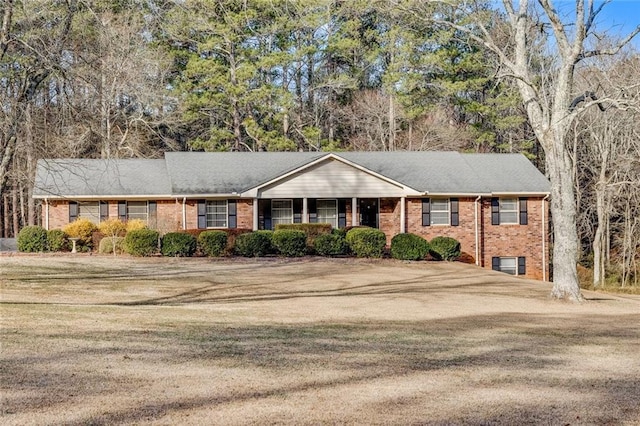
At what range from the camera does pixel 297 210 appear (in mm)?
35375

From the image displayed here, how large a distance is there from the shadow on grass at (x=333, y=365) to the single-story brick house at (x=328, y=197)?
2115cm

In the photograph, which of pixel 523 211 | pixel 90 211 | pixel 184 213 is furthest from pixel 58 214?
pixel 523 211

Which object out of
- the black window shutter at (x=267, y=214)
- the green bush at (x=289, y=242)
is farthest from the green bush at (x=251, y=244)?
the black window shutter at (x=267, y=214)

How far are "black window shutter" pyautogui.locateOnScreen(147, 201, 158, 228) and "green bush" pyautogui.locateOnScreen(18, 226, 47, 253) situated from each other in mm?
4395

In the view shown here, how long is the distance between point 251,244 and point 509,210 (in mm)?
13266

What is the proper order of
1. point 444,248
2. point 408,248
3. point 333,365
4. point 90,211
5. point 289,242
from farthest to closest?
point 90,211, point 444,248, point 408,248, point 289,242, point 333,365

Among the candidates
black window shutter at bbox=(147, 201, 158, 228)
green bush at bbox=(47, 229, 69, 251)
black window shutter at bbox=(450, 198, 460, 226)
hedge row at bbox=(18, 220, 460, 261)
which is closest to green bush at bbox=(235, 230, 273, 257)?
hedge row at bbox=(18, 220, 460, 261)

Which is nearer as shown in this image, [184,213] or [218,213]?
[184,213]

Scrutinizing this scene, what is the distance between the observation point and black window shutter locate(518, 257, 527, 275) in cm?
3572

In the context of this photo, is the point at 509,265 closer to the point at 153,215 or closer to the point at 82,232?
the point at 153,215

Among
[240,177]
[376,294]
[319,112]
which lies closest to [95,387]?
[376,294]

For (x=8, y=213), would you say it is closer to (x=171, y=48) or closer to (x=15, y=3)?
(x=171, y=48)

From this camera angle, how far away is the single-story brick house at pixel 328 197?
33.5 metres

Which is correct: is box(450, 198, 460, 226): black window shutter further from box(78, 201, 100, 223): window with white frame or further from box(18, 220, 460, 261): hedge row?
box(78, 201, 100, 223): window with white frame
